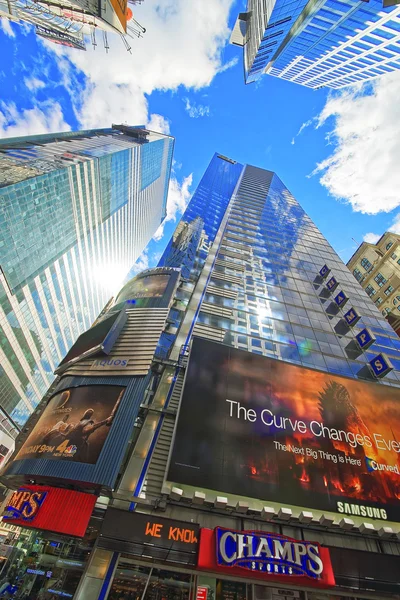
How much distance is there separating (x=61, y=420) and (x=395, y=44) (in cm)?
8189

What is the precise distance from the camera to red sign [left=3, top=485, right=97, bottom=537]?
10789mm


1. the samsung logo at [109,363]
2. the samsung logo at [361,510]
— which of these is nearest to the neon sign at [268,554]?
the samsung logo at [361,510]

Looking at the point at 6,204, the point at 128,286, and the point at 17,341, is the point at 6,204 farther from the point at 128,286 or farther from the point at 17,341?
the point at 128,286

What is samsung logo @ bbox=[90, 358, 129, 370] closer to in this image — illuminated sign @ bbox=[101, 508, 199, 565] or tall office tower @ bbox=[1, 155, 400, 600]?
tall office tower @ bbox=[1, 155, 400, 600]

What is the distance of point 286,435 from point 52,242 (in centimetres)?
7876

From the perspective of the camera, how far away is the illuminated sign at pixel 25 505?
1125 cm

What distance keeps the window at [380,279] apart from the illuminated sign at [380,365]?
47.4 m

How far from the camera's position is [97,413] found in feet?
48.1

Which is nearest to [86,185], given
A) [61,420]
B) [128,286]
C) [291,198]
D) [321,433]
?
[291,198]

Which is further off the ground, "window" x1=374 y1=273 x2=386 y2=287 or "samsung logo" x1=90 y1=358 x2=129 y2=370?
"window" x1=374 y1=273 x2=386 y2=287

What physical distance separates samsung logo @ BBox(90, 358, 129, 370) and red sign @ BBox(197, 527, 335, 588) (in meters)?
9.53

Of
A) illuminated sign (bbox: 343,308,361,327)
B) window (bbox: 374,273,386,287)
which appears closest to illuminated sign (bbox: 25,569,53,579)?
illuminated sign (bbox: 343,308,361,327)

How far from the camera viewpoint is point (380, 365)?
22391mm

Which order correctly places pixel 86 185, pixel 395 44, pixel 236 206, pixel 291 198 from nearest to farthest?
1. pixel 395 44
2. pixel 236 206
3. pixel 291 198
4. pixel 86 185
